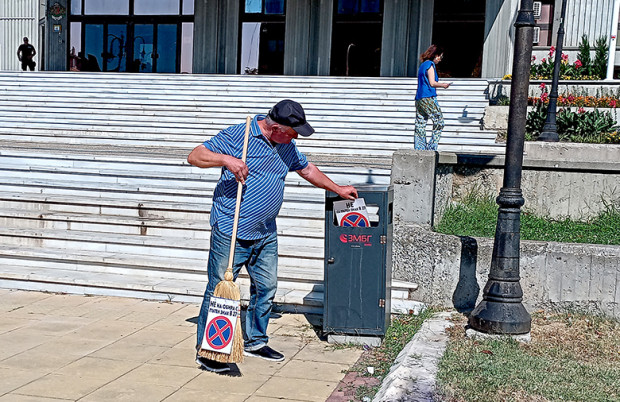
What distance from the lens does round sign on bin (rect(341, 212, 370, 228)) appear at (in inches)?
225

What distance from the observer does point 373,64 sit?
2539 centimetres

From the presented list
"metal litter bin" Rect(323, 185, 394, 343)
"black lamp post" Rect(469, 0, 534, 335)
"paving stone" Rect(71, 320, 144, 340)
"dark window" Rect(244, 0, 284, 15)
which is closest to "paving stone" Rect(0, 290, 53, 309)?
"paving stone" Rect(71, 320, 144, 340)

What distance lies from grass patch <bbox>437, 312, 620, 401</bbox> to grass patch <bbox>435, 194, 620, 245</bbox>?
44.8 inches

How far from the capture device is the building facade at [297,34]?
920 inches

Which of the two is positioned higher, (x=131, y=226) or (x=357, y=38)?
(x=357, y=38)

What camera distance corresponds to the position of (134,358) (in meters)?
5.22

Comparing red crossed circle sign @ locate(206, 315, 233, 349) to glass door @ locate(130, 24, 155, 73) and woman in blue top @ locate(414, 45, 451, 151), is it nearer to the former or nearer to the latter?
woman in blue top @ locate(414, 45, 451, 151)

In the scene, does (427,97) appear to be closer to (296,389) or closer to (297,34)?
(296,389)

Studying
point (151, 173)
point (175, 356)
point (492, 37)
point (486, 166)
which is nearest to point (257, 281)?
point (175, 356)

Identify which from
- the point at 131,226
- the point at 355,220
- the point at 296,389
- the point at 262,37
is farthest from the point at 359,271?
the point at 262,37

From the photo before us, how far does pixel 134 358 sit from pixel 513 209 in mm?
3191

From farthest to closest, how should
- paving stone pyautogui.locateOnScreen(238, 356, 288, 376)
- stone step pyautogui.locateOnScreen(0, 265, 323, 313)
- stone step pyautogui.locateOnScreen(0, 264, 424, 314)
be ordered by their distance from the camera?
1. stone step pyautogui.locateOnScreen(0, 265, 323, 313)
2. stone step pyautogui.locateOnScreen(0, 264, 424, 314)
3. paving stone pyautogui.locateOnScreen(238, 356, 288, 376)

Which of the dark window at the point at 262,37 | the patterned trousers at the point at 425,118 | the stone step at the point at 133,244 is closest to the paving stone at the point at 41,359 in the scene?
the stone step at the point at 133,244

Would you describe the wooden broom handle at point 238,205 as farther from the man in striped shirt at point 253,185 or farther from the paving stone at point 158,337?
the paving stone at point 158,337
